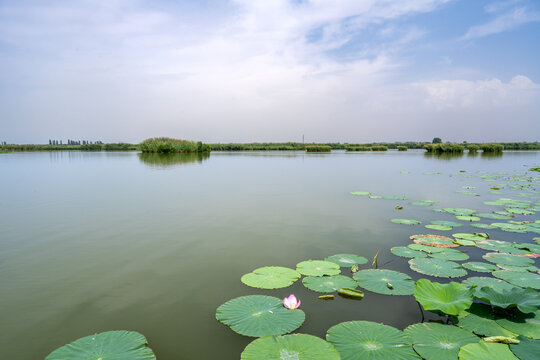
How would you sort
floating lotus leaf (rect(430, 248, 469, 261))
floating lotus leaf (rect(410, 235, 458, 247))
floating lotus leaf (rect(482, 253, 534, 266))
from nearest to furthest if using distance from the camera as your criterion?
floating lotus leaf (rect(482, 253, 534, 266))
floating lotus leaf (rect(430, 248, 469, 261))
floating lotus leaf (rect(410, 235, 458, 247))

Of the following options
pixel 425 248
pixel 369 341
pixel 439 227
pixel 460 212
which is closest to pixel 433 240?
pixel 425 248

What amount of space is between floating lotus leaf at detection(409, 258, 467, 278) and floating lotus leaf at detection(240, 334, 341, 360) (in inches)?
56.4

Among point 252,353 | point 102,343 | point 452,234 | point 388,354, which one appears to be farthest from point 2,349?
point 452,234

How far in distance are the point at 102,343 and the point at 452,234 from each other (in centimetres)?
379

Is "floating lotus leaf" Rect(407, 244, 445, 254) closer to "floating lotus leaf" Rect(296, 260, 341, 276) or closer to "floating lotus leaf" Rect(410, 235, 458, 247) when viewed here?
"floating lotus leaf" Rect(410, 235, 458, 247)

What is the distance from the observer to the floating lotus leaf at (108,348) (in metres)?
1.39

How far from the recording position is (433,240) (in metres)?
3.24

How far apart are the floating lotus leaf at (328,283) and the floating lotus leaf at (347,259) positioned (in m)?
0.28

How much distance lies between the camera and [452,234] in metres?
3.55

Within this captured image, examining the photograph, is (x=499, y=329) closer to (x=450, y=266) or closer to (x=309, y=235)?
(x=450, y=266)

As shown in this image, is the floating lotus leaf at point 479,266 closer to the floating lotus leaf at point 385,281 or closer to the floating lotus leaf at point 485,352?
the floating lotus leaf at point 385,281

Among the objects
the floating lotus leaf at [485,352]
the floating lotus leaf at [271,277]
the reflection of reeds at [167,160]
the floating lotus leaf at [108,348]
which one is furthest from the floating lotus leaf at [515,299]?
the reflection of reeds at [167,160]

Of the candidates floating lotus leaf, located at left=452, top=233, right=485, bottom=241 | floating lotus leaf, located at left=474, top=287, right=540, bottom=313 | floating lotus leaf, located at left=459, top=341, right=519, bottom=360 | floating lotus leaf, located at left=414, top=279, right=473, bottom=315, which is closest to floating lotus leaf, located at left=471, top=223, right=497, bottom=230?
floating lotus leaf, located at left=452, top=233, right=485, bottom=241

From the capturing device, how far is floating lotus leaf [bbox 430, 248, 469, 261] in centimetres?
272
